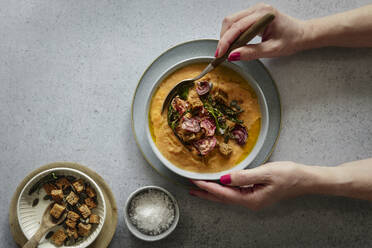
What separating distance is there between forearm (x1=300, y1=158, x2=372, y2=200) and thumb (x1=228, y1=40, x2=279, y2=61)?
0.79m

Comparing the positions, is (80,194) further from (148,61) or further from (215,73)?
(215,73)

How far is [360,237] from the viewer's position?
7.36 feet

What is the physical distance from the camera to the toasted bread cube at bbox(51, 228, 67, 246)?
2.02 m

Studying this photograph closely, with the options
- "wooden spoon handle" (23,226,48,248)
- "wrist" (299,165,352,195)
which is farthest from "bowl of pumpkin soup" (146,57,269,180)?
"wooden spoon handle" (23,226,48,248)

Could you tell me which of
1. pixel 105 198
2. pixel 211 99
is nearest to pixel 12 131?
pixel 105 198

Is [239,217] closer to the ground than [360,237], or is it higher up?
higher up

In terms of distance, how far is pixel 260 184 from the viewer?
1957 mm

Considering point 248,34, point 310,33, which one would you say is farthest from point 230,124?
point 310,33

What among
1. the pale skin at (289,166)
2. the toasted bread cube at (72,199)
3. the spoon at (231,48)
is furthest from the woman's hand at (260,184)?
the toasted bread cube at (72,199)

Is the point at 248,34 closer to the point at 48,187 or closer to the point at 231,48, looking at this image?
the point at 231,48

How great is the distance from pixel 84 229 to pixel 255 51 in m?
1.62

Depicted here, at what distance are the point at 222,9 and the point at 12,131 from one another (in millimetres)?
1798

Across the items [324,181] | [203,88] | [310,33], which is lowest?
[324,181]

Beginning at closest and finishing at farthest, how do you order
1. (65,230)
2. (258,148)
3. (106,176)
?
1. (258,148)
2. (65,230)
3. (106,176)
